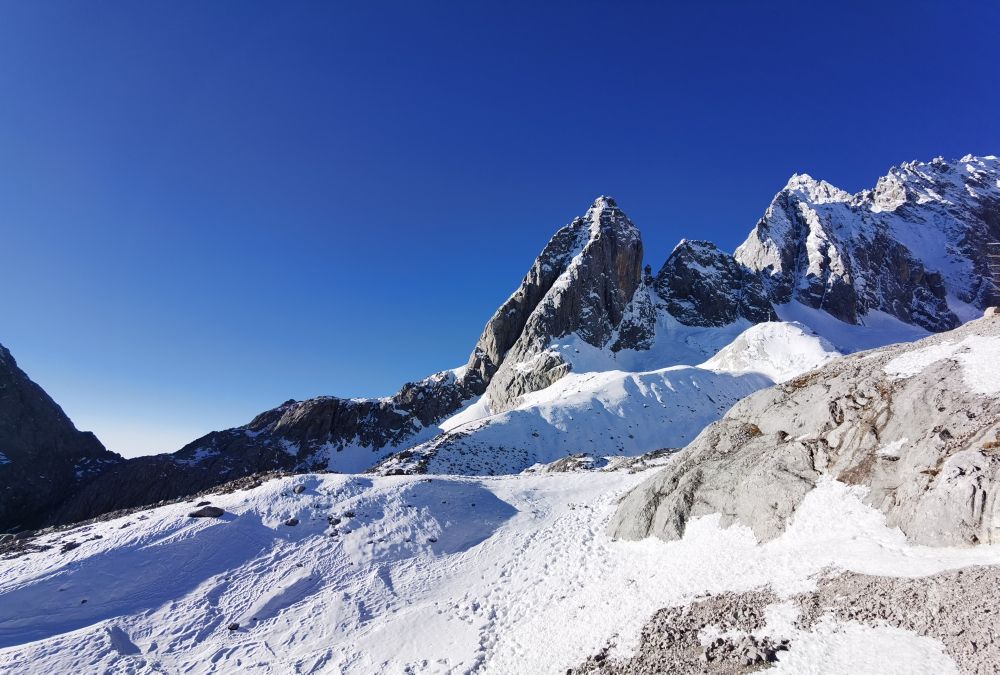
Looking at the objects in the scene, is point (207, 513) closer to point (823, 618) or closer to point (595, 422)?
point (823, 618)

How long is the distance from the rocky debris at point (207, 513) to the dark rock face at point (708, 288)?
11353cm

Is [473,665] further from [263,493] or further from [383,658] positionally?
[263,493]

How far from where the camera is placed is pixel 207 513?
1988 cm

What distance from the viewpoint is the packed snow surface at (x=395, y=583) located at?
37.2ft

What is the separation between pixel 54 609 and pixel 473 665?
14.3m

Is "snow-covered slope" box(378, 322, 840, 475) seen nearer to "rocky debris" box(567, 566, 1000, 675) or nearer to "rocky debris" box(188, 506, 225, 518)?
"rocky debris" box(188, 506, 225, 518)

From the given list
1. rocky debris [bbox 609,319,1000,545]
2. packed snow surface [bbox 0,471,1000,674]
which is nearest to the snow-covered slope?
packed snow surface [bbox 0,471,1000,674]

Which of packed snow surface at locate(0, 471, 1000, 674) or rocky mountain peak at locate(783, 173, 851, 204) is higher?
rocky mountain peak at locate(783, 173, 851, 204)

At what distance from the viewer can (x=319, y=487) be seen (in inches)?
921

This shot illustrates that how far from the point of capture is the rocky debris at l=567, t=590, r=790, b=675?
28.5 ft

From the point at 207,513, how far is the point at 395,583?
950 cm

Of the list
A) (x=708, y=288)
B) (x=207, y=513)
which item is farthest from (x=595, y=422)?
(x=708, y=288)

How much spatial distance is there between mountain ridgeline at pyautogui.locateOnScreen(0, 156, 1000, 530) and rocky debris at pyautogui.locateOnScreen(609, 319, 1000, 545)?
2621cm

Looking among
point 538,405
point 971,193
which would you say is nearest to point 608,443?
point 538,405
